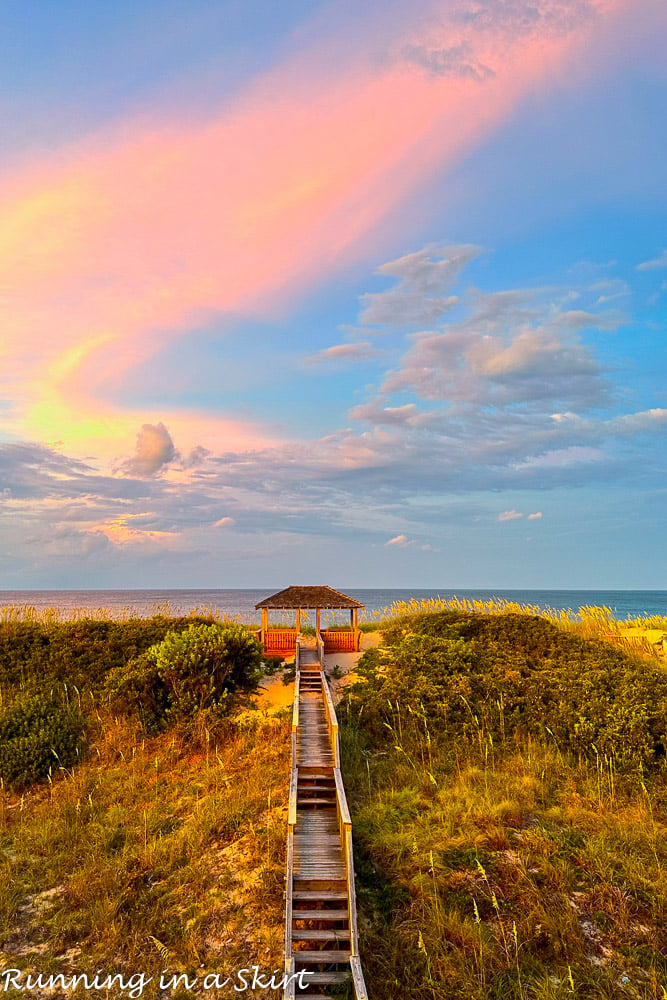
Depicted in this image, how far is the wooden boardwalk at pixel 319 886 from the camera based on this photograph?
9.80 m

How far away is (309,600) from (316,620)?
1.14 metres

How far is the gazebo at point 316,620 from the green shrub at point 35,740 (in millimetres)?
11169

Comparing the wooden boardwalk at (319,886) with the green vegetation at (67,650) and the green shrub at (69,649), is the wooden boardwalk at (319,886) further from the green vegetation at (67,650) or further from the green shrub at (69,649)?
the green shrub at (69,649)

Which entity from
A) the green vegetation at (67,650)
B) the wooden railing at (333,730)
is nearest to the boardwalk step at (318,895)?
the wooden railing at (333,730)

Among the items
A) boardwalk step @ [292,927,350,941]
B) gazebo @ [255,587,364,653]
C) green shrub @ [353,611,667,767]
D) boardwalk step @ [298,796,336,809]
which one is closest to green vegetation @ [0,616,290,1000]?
boardwalk step @ [298,796,336,809]

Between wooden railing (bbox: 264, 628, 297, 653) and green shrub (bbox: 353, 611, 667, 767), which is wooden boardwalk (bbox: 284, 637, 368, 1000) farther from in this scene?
wooden railing (bbox: 264, 628, 297, 653)

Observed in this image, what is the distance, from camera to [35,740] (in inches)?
759

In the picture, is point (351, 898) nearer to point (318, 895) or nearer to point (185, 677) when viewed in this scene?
point (318, 895)

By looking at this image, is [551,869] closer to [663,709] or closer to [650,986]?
[650,986]

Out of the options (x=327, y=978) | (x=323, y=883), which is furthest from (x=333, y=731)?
(x=327, y=978)

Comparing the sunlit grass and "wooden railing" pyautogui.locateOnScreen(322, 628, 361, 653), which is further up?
"wooden railing" pyautogui.locateOnScreen(322, 628, 361, 653)

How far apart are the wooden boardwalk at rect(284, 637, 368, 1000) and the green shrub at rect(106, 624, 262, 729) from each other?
5740 mm

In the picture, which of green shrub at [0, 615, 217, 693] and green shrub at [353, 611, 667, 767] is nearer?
green shrub at [353, 611, 667, 767]

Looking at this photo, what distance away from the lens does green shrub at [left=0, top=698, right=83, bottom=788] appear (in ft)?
60.7
